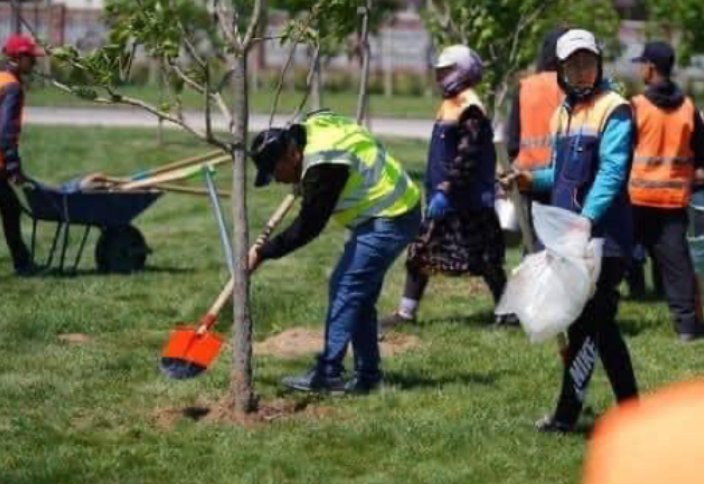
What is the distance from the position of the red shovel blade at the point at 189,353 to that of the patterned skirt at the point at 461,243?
224 centimetres

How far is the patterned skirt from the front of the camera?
32.7 feet

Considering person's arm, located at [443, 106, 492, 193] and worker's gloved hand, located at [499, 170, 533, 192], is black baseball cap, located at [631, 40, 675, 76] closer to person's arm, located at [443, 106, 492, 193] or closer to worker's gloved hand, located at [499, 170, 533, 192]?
person's arm, located at [443, 106, 492, 193]

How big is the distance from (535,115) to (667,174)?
2.80ft

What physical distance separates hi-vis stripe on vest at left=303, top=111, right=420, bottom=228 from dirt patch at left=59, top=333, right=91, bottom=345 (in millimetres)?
2465

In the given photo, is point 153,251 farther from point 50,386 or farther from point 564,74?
point 564,74

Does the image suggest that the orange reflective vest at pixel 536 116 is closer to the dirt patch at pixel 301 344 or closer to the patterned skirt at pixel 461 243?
the patterned skirt at pixel 461 243

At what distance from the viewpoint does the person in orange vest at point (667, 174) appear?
32.4ft

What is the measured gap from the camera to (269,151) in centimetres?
720

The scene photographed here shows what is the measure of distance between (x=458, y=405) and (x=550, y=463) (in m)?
1.09

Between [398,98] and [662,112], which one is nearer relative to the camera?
[662,112]

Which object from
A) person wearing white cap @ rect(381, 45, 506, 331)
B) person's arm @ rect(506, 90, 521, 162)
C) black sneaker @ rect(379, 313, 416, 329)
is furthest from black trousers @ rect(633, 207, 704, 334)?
black sneaker @ rect(379, 313, 416, 329)

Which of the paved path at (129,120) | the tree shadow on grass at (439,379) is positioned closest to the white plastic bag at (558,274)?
the tree shadow on grass at (439,379)

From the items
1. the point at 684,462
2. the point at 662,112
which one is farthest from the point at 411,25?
the point at 684,462

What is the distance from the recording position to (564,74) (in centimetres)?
677
